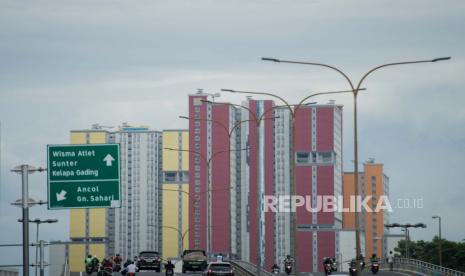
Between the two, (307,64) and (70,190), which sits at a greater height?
(307,64)

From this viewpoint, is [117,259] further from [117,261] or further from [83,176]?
[83,176]

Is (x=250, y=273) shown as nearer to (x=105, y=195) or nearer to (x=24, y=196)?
(x=105, y=195)

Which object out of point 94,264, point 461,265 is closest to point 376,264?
A: point 94,264

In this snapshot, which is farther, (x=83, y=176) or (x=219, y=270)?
(x=219, y=270)

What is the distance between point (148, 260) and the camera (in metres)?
95.9

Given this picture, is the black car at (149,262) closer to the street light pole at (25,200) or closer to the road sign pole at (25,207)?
the street light pole at (25,200)

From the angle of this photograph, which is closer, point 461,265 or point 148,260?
point 148,260

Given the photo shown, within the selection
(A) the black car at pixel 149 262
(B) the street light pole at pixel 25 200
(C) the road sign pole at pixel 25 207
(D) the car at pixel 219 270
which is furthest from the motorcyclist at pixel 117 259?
(C) the road sign pole at pixel 25 207

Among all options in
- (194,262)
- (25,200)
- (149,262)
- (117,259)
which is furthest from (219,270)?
(25,200)

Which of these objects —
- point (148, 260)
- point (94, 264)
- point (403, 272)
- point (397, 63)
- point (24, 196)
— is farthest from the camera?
point (403, 272)

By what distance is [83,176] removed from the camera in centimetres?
5216

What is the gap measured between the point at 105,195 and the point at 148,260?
145ft

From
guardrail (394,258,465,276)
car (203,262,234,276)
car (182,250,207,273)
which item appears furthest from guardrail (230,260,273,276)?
car (203,262,234,276)

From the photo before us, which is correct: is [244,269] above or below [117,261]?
below
